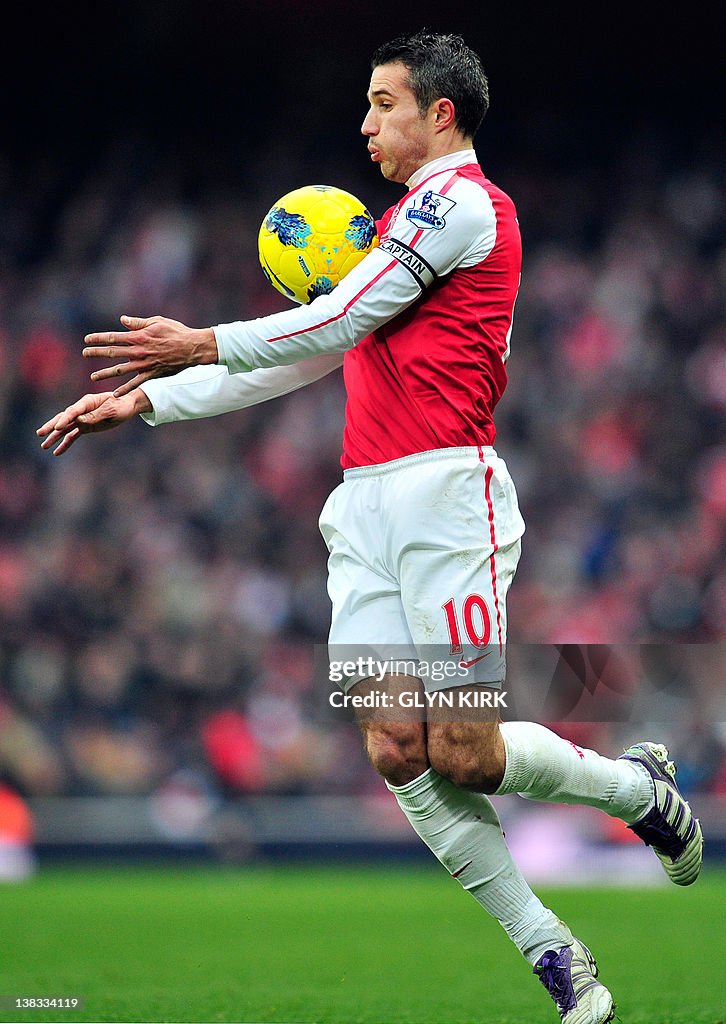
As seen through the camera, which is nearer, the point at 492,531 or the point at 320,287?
the point at 492,531

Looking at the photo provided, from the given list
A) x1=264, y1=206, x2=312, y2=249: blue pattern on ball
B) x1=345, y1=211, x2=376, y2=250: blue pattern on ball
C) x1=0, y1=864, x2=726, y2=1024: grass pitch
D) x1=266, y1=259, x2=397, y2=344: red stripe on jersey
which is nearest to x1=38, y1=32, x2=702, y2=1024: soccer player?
x1=266, y1=259, x2=397, y2=344: red stripe on jersey

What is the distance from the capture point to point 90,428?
Result: 3.39 metres

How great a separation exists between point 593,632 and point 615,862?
160cm

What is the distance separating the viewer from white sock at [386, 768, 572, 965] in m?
3.40

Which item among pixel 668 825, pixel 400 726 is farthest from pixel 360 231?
pixel 668 825

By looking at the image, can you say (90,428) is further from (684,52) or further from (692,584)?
(684,52)

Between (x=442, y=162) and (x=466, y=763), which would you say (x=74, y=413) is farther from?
(x=466, y=763)

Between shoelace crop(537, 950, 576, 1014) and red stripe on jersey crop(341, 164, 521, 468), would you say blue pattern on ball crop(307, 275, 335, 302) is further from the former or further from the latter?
shoelace crop(537, 950, 576, 1014)

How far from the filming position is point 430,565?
11.1 feet

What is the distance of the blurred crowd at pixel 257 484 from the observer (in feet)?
31.5

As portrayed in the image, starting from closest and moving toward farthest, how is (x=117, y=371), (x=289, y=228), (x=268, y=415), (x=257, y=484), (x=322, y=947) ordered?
(x=117, y=371)
(x=289, y=228)
(x=322, y=947)
(x=257, y=484)
(x=268, y=415)

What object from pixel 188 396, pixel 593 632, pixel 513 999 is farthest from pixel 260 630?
pixel 188 396

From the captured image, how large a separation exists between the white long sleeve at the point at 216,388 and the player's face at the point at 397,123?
0.53 metres

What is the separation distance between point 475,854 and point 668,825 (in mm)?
556
